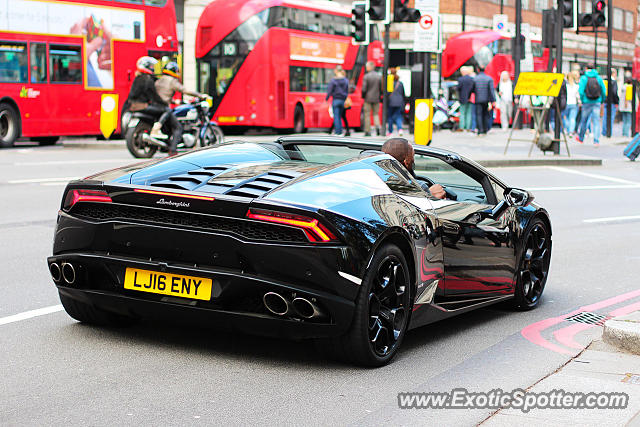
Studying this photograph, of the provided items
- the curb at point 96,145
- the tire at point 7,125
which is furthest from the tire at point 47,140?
the tire at point 7,125

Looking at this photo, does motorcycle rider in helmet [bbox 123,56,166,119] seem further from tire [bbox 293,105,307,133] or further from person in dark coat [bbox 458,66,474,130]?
person in dark coat [bbox 458,66,474,130]

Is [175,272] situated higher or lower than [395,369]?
higher

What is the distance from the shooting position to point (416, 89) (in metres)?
38.3

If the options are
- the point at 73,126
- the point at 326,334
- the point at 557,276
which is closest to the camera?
the point at 326,334

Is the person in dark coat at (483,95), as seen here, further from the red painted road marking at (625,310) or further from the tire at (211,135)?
the red painted road marking at (625,310)

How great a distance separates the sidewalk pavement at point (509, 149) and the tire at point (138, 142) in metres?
1.85

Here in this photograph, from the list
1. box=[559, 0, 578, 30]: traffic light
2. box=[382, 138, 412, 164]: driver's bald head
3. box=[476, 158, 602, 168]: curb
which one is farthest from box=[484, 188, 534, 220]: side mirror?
box=[559, 0, 578, 30]: traffic light

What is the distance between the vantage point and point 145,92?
65.9 ft

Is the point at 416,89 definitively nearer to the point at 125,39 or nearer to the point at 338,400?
the point at 125,39

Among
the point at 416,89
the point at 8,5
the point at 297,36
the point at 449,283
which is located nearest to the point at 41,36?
the point at 8,5

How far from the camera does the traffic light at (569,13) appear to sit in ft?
81.8

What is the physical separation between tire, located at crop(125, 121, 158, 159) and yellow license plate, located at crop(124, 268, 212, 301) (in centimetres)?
1520

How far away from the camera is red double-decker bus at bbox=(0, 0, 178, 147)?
80.0 ft

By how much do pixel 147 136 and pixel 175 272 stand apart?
1539cm
